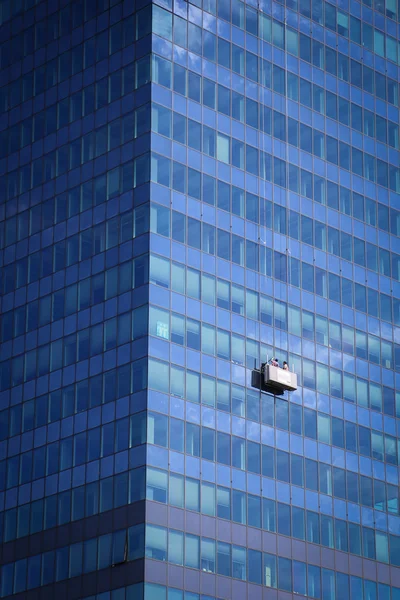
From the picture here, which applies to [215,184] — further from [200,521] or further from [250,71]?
[200,521]

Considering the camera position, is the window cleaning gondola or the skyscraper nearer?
the skyscraper

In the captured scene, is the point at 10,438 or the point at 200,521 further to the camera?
the point at 10,438

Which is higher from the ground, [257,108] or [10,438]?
[257,108]

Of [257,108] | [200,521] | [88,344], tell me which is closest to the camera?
[200,521]

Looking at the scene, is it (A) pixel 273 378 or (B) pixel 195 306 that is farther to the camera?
(A) pixel 273 378

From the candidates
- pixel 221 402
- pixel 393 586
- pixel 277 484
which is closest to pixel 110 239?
pixel 221 402

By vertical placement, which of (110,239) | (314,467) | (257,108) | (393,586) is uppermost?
(257,108)

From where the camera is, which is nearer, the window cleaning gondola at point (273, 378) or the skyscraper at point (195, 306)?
the skyscraper at point (195, 306)

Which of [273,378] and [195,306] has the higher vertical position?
[195,306]
